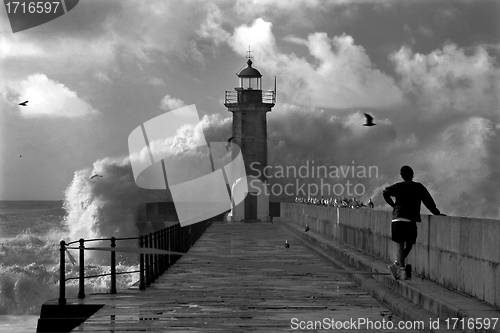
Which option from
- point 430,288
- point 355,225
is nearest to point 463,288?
point 430,288

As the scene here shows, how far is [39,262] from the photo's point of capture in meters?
66.9

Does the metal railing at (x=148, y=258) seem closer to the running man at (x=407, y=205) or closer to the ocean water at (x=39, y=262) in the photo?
the ocean water at (x=39, y=262)

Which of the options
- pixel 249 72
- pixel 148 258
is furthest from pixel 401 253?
pixel 249 72

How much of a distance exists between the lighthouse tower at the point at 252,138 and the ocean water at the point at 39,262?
7960 mm

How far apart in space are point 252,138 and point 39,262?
21.9 metres

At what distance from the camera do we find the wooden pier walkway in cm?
982

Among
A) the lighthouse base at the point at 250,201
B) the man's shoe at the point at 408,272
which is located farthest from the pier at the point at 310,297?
the lighthouse base at the point at 250,201

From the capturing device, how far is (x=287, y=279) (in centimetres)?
1555

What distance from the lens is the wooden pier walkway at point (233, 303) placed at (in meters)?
9.82

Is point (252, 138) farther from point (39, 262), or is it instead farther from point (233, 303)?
point (233, 303)

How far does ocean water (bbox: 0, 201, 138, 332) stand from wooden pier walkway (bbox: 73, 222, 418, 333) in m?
1.73

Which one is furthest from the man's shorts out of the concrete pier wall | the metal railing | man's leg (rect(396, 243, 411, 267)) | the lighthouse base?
the lighthouse base

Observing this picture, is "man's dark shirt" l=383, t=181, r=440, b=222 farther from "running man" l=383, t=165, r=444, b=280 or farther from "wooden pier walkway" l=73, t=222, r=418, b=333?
"wooden pier walkway" l=73, t=222, r=418, b=333

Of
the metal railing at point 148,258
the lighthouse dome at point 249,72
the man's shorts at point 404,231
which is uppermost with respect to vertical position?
the lighthouse dome at point 249,72
